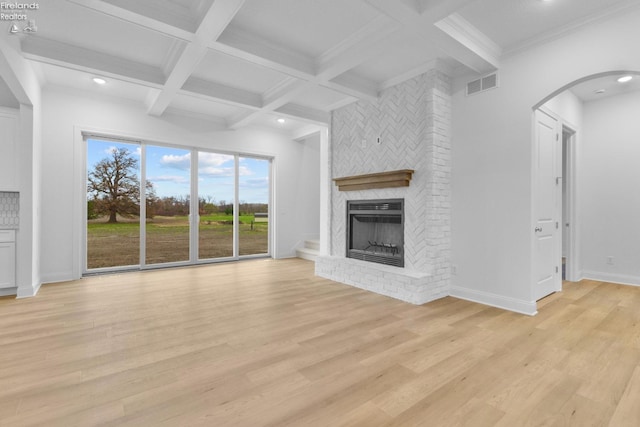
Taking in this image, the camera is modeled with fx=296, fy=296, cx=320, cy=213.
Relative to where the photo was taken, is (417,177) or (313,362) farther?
(417,177)

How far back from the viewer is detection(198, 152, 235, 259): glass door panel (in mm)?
6191

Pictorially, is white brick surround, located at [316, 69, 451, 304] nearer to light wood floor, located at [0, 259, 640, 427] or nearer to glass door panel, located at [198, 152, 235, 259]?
light wood floor, located at [0, 259, 640, 427]

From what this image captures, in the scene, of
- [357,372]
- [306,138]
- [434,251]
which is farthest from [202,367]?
[306,138]

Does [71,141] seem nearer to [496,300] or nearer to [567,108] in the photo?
[496,300]

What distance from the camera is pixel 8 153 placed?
3959mm

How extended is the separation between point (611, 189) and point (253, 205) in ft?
21.6

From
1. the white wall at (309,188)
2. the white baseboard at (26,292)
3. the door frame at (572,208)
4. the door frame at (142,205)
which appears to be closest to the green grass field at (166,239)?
the door frame at (142,205)

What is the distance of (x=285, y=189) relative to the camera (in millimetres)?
7215

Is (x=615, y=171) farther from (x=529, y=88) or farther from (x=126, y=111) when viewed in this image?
(x=126, y=111)

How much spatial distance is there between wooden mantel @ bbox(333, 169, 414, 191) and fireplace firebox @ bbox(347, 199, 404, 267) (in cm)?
24

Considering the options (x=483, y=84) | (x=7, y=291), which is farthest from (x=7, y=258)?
(x=483, y=84)

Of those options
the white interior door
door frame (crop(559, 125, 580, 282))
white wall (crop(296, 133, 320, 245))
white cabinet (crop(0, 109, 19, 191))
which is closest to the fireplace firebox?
the white interior door

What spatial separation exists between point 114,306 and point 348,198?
11.8 feet

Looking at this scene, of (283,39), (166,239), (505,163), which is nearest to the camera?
(283,39)
